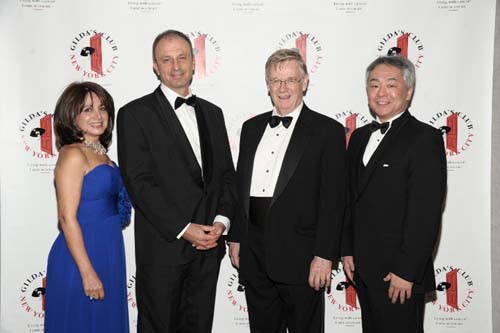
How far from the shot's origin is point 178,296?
2451 mm

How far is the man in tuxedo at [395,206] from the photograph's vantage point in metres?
2.10

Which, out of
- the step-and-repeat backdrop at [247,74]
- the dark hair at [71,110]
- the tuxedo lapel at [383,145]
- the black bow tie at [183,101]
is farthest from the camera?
the step-and-repeat backdrop at [247,74]

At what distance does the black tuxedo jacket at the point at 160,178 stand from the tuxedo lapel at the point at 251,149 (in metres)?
0.22

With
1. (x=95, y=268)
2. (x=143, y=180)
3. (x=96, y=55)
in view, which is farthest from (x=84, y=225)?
(x=96, y=55)

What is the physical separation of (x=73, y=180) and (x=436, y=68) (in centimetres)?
269

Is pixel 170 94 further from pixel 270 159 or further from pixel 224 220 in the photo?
pixel 224 220

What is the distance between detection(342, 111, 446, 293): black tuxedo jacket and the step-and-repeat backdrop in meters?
1.12

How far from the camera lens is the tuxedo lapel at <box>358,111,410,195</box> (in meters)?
2.23

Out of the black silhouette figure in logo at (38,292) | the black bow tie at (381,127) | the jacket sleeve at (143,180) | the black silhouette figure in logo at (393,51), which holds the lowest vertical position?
the black silhouette figure in logo at (38,292)

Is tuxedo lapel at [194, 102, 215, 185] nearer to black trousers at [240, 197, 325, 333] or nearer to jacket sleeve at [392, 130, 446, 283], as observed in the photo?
black trousers at [240, 197, 325, 333]

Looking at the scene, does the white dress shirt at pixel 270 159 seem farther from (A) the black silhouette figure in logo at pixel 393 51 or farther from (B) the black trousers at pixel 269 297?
(A) the black silhouette figure in logo at pixel 393 51

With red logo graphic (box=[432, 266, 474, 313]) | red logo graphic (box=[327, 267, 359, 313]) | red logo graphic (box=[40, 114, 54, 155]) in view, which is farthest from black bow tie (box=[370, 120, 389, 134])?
red logo graphic (box=[40, 114, 54, 155])

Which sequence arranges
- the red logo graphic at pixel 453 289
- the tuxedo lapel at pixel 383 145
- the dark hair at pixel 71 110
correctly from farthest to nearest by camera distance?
the red logo graphic at pixel 453 289 → the dark hair at pixel 71 110 → the tuxedo lapel at pixel 383 145

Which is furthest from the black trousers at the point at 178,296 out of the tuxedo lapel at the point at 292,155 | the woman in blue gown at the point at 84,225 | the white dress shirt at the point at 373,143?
the white dress shirt at the point at 373,143
